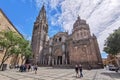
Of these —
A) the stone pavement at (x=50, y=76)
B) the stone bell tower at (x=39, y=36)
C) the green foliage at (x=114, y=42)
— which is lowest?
the stone pavement at (x=50, y=76)

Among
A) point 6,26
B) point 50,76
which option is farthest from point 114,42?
point 6,26

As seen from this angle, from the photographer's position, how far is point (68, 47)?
41.2 meters

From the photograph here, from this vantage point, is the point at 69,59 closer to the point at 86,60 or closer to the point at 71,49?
the point at 71,49

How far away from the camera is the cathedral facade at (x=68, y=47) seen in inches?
1385

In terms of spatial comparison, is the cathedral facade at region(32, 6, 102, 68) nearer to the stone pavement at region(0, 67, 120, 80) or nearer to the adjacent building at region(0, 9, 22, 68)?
the stone pavement at region(0, 67, 120, 80)

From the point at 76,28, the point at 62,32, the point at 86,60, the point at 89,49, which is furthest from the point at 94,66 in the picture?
the point at 62,32

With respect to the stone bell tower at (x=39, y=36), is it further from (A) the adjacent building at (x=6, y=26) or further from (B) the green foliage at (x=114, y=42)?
(B) the green foliage at (x=114, y=42)

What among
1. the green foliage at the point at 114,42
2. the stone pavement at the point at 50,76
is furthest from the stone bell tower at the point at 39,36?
the green foliage at the point at 114,42

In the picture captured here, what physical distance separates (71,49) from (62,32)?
11.7 meters

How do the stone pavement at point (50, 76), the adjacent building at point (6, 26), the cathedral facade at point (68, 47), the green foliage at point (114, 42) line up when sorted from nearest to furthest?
1. the stone pavement at point (50, 76)
2. the green foliage at point (114, 42)
3. the adjacent building at point (6, 26)
4. the cathedral facade at point (68, 47)

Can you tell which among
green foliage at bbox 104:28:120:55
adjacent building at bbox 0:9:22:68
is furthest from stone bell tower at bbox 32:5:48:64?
green foliage at bbox 104:28:120:55

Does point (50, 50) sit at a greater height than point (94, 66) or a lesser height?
greater

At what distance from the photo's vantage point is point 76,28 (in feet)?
144

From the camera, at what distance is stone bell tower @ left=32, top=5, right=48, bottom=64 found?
46.3 metres
